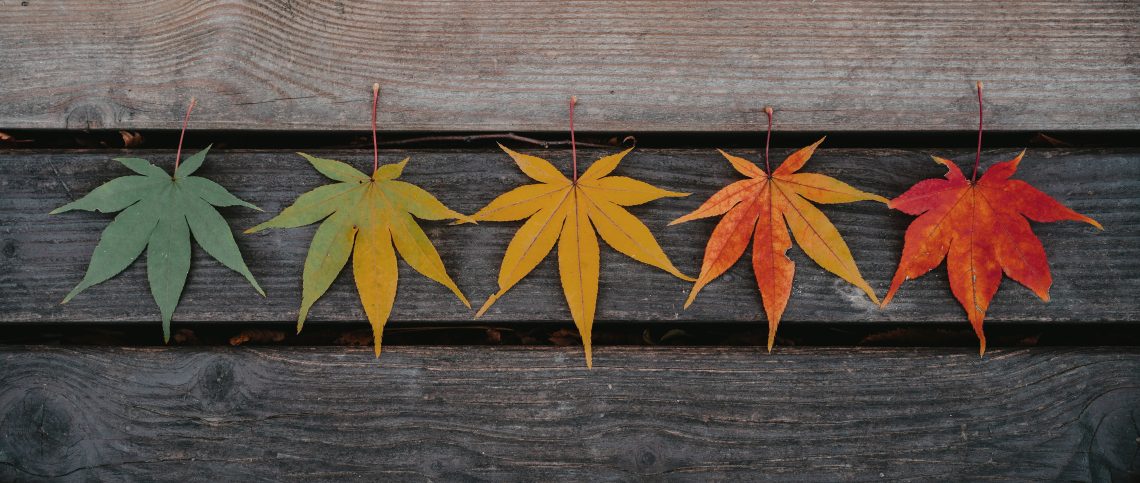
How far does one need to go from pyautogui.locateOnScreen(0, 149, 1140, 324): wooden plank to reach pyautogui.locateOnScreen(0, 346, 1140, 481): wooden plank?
0.07 meters

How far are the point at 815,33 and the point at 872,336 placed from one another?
19.2 inches

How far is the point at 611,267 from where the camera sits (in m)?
0.84

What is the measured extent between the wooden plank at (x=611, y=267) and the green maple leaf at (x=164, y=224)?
0.03 metres

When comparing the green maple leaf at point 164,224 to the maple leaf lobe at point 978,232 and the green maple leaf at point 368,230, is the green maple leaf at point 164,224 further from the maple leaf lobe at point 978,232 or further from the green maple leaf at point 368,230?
the maple leaf lobe at point 978,232

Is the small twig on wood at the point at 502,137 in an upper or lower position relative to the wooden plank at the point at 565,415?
upper

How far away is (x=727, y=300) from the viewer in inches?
33.1

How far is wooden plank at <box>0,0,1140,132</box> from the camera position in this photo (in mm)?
870

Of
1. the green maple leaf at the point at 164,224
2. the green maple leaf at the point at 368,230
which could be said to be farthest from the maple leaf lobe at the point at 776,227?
the green maple leaf at the point at 164,224

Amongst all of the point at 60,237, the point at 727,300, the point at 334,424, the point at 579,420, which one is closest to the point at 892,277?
the point at 727,300

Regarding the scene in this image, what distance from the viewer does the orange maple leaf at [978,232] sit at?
0.79 m

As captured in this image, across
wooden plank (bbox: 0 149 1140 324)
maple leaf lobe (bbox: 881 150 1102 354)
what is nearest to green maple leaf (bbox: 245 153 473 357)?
wooden plank (bbox: 0 149 1140 324)

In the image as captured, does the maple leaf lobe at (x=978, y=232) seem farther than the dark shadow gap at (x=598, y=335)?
No

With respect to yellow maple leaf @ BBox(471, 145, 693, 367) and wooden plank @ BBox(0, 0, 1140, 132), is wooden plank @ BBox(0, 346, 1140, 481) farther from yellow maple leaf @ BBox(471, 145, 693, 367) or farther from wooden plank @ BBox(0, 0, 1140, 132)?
wooden plank @ BBox(0, 0, 1140, 132)

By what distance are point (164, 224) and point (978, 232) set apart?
3.77ft
